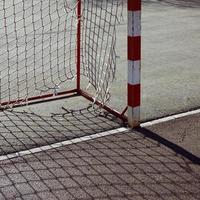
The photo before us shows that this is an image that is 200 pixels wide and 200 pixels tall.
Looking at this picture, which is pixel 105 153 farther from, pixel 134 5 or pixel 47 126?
pixel 134 5

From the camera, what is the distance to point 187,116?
21.5 ft

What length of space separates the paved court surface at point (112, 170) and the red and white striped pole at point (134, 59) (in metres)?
0.23

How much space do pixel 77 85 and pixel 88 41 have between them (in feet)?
3.47

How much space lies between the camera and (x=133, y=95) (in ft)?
19.7

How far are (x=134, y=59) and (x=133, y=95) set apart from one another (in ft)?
1.32

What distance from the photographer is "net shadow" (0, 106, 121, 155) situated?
5723 millimetres

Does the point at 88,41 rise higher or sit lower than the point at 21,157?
higher

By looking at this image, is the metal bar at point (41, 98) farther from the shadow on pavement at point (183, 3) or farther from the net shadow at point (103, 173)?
the shadow on pavement at point (183, 3)

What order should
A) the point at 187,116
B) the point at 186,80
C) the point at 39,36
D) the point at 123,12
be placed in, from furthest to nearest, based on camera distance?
the point at 123,12, the point at 39,36, the point at 186,80, the point at 187,116

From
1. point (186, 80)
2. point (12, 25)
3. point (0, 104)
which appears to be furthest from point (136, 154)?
point (12, 25)

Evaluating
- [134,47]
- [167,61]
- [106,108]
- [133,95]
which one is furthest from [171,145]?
[167,61]

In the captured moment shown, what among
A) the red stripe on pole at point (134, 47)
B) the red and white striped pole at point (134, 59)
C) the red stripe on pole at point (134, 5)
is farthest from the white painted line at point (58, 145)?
the red stripe on pole at point (134, 5)

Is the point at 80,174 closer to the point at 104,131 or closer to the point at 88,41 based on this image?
the point at 104,131

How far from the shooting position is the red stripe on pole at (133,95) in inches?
236
